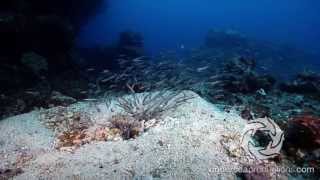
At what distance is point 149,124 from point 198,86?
17.7 feet

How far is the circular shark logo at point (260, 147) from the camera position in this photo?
4.70 meters

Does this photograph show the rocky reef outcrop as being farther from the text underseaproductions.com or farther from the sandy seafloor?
the text underseaproductions.com

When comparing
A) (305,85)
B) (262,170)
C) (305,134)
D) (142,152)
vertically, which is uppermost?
(305,85)

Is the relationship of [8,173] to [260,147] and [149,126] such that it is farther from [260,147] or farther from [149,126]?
[260,147]

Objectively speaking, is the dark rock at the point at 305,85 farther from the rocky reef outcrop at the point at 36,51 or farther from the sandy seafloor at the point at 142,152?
the rocky reef outcrop at the point at 36,51

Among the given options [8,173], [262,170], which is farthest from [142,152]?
[8,173]

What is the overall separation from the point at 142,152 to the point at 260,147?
1856 mm

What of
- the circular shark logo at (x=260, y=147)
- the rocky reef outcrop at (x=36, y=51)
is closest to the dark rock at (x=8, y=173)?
the circular shark logo at (x=260, y=147)

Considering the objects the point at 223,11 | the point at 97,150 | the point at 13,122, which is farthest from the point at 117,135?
the point at 223,11

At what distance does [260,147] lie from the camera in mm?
4855

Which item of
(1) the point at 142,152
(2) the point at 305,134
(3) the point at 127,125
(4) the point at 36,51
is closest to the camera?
(1) the point at 142,152

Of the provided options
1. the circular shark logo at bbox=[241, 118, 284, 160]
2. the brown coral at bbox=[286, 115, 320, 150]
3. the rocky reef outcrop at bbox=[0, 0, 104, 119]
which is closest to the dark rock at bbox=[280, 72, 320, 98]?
the brown coral at bbox=[286, 115, 320, 150]

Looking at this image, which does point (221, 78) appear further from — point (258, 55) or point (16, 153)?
point (258, 55)

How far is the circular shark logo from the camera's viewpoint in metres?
4.70
